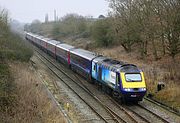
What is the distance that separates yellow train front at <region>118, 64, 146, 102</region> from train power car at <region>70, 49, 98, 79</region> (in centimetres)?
831

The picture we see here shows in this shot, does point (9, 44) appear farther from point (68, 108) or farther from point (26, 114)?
point (26, 114)

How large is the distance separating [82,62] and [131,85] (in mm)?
12011

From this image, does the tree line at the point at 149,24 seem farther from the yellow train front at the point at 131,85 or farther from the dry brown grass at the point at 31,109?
the dry brown grass at the point at 31,109

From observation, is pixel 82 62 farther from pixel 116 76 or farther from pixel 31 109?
pixel 31 109

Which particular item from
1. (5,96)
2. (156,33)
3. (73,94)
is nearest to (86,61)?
(73,94)

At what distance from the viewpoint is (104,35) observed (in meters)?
55.7

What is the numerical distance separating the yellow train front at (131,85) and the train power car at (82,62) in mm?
8314

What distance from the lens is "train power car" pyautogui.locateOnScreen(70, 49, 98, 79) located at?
1242 inches

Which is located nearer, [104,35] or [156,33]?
[156,33]

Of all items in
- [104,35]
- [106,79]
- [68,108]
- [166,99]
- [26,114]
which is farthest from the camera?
[104,35]

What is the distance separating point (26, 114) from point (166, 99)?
1070 cm

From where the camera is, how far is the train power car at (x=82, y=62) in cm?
3155

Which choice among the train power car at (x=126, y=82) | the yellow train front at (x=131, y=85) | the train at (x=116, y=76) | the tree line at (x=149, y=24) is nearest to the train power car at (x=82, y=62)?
the train at (x=116, y=76)

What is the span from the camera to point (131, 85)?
2252 cm
